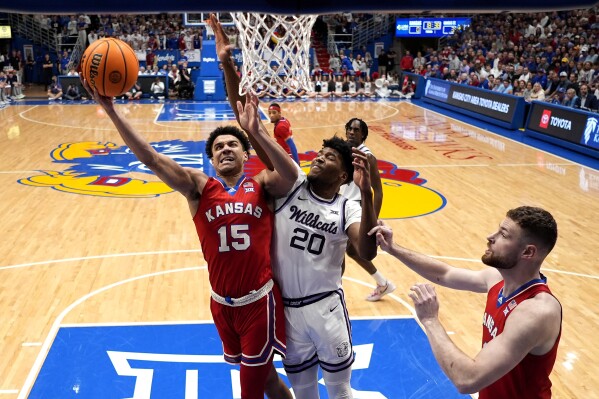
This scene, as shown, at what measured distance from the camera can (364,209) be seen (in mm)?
3234

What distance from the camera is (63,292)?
659cm

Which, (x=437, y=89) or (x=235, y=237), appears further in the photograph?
(x=437, y=89)

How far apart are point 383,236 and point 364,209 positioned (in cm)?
17

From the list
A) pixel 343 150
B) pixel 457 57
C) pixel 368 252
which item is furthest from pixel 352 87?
pixel 368 252

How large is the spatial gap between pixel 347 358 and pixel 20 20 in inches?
1255

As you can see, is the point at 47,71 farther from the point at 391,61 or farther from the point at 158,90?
the point at 391,61

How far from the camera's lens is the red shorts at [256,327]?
3576 millimetres

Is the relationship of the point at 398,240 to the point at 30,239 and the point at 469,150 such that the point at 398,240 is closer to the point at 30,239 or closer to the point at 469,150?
the point at 30,239

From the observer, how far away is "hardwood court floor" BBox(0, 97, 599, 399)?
592 cm

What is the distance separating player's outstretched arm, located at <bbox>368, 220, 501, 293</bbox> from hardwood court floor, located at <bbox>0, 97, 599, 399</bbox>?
2.21 m

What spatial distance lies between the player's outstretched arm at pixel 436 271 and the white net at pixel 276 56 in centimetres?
476

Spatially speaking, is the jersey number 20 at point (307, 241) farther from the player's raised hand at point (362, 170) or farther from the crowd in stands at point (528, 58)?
the crowd in stands at point (528, 58)

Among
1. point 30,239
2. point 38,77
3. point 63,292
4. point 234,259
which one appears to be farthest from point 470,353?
point 38,77

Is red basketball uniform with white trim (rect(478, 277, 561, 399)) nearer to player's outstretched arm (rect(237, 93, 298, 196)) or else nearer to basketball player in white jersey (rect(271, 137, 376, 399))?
basketball player in white jersey (rect(271, 137, 376, 399))
